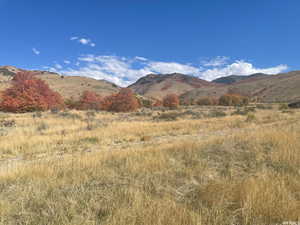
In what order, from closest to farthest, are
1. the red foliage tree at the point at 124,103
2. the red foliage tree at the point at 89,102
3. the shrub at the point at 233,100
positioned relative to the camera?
the red foliage tree at the point at 124,103
the red foliage tree at the point at 89,102
the shrub at the point at 233,100

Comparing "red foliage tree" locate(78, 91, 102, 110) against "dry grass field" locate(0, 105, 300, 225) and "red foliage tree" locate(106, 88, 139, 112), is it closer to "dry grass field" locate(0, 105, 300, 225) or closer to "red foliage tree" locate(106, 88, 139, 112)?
"red foliage tree" locate(106, 88, 139, 112)

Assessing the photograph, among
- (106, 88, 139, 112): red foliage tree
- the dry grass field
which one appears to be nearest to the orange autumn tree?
(106, 88, 139, 112): red foliage tree

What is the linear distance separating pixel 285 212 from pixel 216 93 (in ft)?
491

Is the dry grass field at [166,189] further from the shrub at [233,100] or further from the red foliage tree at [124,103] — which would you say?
the shrub at [233,100]

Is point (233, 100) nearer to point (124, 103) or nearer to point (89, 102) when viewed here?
point (124, 103)

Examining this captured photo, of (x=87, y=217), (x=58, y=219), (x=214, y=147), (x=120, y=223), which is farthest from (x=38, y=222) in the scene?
(x=214, y=147)

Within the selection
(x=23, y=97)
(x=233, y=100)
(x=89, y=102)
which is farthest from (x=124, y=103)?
(x=233, y=100)

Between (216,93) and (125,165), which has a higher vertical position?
(216,93)

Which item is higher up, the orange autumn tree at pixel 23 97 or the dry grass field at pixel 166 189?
the orange autumn tree at pixel 23 97

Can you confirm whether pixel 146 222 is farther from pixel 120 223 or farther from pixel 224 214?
pixel 224 214

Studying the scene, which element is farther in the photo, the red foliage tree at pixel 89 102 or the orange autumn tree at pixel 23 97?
the red foliage tree at pixel 89 102

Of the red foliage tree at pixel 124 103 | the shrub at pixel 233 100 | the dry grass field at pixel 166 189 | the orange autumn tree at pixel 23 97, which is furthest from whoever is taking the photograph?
the shrub at pixel 233 100

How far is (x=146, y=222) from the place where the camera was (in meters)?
2.14

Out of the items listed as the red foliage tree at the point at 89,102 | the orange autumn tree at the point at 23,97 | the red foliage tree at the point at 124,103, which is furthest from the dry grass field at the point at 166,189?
the red foliage tree at the point at 89,102
